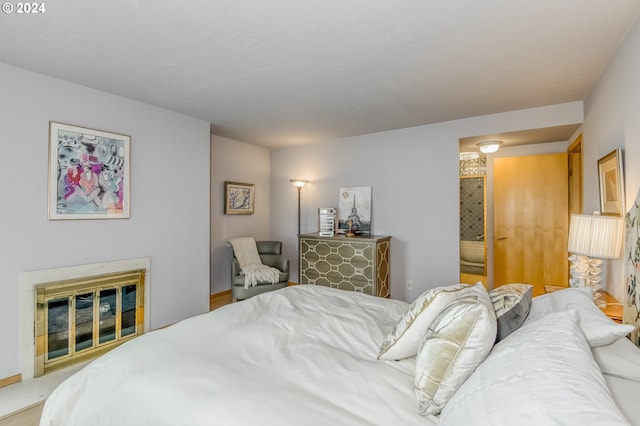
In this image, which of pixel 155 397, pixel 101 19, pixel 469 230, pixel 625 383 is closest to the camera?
pixel 625 383

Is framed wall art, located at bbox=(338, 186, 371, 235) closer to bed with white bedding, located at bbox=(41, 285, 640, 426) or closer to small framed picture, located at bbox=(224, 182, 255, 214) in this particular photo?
small framed picture, located at bbox=(224, 182, 255, 214)

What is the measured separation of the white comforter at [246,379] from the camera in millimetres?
1084

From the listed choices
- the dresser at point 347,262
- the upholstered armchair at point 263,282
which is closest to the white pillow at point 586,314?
the dresser at point 347,262

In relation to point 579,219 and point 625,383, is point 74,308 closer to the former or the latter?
point 625,383

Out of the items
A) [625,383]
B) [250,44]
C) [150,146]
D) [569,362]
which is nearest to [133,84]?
[150,146]

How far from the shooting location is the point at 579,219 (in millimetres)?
2197

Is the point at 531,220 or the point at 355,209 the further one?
the point at 355,209

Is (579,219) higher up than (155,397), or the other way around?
(579,219)

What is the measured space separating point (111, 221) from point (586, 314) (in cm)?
367

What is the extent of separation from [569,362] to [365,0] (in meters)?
1.83

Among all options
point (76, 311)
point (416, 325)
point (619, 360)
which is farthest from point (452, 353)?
point (76, 311)

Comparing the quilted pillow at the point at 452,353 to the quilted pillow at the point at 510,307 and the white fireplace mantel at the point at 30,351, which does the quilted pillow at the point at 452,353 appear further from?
the white fireplace mantel at the point at 30,351

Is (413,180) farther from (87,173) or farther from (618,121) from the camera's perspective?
(87,173)

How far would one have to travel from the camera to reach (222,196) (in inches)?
188
